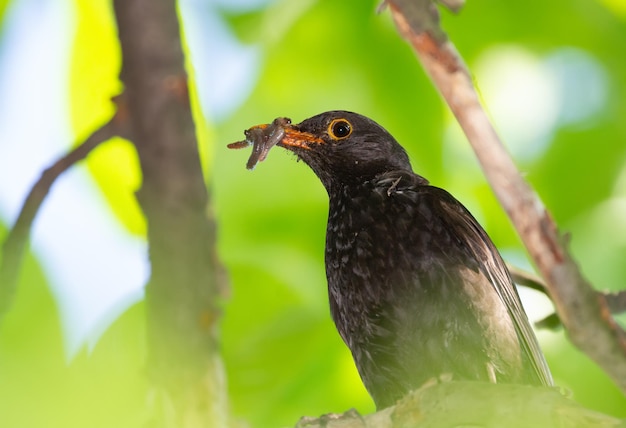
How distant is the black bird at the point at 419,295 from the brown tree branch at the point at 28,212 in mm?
1524

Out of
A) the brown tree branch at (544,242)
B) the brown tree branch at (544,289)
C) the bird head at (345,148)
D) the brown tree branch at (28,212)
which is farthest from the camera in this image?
the bird head at (345,148)

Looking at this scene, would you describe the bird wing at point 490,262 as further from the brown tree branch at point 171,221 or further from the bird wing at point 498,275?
the brown tree branch at point 171,221

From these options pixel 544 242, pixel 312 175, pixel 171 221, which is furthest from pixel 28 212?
pixel 312 175

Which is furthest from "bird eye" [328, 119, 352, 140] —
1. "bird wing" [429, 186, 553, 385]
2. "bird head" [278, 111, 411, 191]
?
"bird wing" [429, 186, 553, 385]

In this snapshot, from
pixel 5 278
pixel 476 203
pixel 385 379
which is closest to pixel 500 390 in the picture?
pixel 385 379

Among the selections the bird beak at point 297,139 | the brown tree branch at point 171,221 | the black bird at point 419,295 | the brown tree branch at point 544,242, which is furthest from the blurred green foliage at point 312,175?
the brown tree branch at point 544,242

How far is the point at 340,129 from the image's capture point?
4.64m

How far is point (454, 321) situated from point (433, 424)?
0.96m

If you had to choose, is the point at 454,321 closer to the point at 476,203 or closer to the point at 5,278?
the point at 476,203

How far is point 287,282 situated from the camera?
4.48m

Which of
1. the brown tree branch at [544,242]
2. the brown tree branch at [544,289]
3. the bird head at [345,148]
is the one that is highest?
the bird head at [345,148]

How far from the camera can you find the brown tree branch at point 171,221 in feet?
8.96

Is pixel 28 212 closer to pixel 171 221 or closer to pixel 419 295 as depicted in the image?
pixel 171 221

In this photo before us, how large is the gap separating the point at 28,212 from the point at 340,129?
7.27 ft
